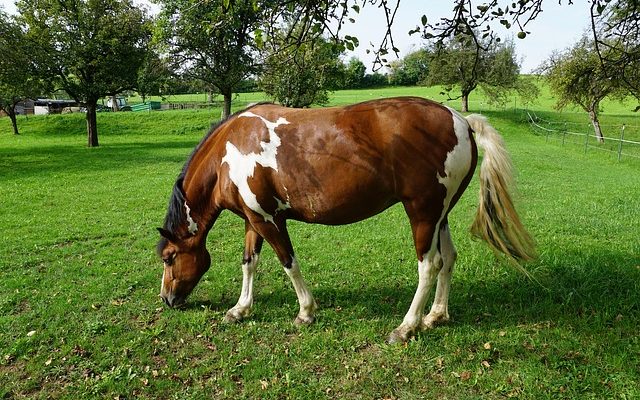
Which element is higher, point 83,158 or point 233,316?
point 83,158

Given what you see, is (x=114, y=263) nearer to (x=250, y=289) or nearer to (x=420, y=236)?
(x=250, y=289)

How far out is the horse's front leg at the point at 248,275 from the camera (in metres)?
4.43

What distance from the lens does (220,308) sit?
4676 mm

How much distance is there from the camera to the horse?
A: 372 centimetres

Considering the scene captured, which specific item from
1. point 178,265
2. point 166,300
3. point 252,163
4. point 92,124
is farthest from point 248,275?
point 92,124

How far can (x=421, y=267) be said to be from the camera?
389 centimetres

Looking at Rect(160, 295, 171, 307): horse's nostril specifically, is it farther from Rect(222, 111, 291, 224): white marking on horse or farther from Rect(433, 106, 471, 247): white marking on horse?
Rect(433, 106, 471, 247): white marking on horse

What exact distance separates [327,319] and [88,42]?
21718mm

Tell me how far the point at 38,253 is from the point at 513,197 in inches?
258

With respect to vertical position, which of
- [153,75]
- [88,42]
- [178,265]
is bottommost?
[178,265]

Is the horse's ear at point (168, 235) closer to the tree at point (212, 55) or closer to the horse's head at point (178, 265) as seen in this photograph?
the horse's head at point (178, 265)

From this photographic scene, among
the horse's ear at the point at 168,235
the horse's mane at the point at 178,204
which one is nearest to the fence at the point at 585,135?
the horse's mane at the point at 178,204

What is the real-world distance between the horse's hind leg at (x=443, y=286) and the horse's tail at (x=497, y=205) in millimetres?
301

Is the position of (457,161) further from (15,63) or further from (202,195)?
(15,63)
